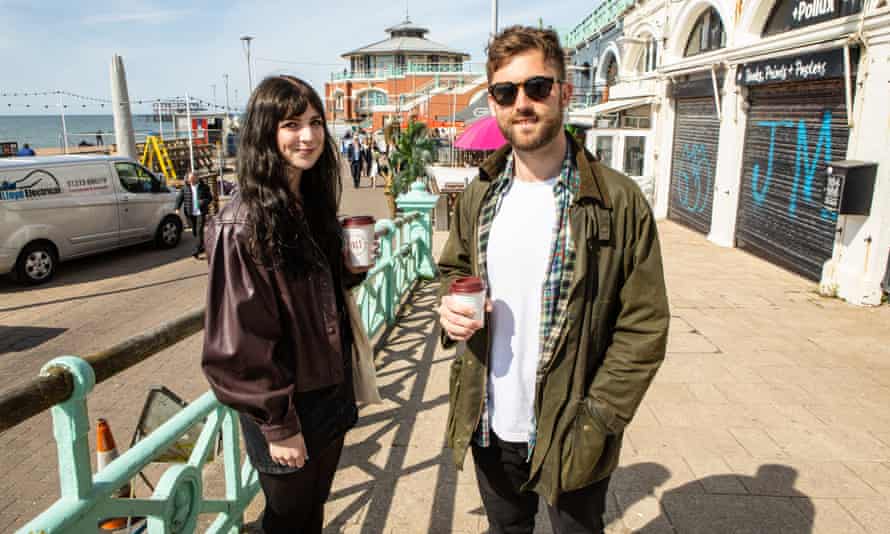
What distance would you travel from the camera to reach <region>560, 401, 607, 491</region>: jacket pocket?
1.85 m

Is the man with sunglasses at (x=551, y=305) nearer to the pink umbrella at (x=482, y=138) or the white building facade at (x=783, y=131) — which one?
the white building facade at (x=783, y=131)

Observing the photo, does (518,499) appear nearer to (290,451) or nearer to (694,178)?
(290,451)

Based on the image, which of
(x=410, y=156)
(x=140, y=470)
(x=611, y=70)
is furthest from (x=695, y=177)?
(x=140, y=470)

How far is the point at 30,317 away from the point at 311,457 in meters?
8.09

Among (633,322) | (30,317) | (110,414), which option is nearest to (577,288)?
(633,322)

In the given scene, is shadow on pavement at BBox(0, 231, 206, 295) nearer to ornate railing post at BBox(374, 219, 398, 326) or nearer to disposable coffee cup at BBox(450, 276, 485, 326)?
ornate railing post at BBox(374, 219, 398, 326)

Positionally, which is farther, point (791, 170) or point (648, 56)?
point (648, 56)

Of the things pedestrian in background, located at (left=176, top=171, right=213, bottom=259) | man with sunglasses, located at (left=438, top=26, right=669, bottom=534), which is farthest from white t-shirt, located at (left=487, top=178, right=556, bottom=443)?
pedestrian in background, located at (left=176, top=171, right=213, bottom=259)

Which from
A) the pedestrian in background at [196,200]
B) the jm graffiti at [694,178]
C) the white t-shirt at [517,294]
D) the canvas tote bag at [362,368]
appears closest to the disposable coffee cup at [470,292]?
the white t-shirt at [517,294]

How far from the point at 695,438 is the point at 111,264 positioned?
36.7 feet

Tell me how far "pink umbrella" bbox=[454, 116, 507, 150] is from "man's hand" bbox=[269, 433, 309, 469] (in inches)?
376

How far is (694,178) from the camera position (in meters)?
12.6

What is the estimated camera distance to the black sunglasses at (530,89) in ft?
6.18

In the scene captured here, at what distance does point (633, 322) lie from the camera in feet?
6.02
